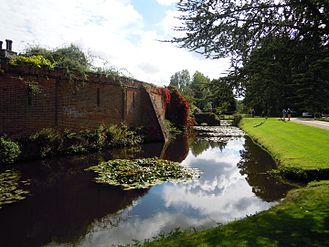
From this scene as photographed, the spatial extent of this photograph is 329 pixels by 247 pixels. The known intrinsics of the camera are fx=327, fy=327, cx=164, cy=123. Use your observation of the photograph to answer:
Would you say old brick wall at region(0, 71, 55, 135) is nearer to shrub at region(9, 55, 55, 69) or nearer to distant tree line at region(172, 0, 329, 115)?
shrub at region(9, 55, 55, 69)

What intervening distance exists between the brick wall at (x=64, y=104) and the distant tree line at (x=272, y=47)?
8976 millimetres

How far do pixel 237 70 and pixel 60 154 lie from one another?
10743 millimetres

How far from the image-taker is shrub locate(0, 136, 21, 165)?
11.9 m

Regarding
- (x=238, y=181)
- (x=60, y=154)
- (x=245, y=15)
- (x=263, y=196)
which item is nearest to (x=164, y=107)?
(x=60, y=154)

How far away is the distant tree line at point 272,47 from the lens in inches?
220

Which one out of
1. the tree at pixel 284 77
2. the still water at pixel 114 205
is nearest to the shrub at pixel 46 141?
the still water at pixel 114 205

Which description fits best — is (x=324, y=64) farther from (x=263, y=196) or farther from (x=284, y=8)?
(x=263, y=196)

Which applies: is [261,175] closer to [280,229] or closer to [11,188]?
[280,229]

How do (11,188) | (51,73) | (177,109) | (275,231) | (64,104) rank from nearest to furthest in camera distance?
(275,231) → (11,188) → (51,73) → (64,104) → (177,109)

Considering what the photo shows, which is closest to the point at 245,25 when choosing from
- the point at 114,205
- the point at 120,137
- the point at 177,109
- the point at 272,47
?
the point at 272,47

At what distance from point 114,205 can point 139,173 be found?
311 centimetres

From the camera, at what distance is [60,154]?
14.9 metres

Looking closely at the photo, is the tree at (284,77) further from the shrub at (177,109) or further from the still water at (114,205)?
the shrub at (177,109)

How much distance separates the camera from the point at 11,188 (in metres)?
9.00
